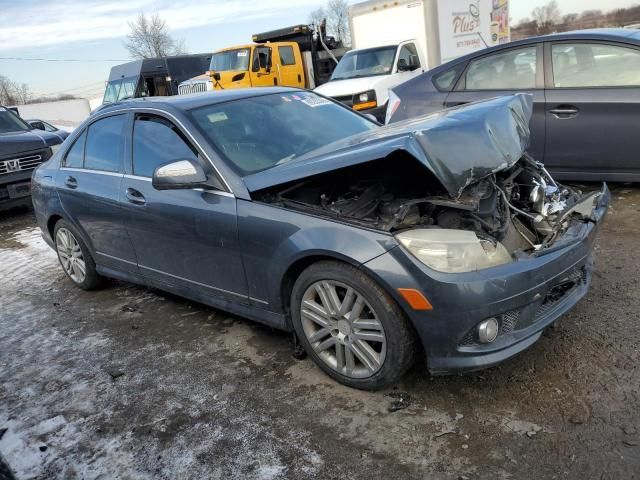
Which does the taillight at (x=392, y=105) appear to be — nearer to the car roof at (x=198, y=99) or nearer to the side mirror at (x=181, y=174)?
the car roof at (x=198, y=99)

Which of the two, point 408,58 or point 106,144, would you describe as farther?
point 408,58

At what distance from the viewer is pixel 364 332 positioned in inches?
110

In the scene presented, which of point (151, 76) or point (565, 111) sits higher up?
point (151, 76)

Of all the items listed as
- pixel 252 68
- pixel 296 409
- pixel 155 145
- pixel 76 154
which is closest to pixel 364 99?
pixel 252 68

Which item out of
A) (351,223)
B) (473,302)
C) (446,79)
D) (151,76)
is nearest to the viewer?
(473,302)

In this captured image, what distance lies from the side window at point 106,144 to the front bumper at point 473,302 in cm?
247

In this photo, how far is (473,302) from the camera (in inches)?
98.5

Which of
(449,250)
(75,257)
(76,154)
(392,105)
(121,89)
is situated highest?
(121,89)

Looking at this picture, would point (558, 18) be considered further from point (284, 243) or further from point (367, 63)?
point (284, 243)

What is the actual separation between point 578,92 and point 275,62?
1158 centimetres

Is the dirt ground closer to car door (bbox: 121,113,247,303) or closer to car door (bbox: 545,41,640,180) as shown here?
car door (bbox: 121,113,247,303)

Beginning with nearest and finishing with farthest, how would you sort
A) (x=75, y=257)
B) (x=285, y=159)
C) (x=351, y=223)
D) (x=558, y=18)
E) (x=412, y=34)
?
1. (x=351, y=223)
2. (x=285, y=159)
3. (x=75, y=257)
4. (x=412, y=34)
5. (x=558, y=18)

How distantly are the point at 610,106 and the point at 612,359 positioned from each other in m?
2.97

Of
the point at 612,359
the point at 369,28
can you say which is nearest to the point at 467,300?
the point at 612,359
